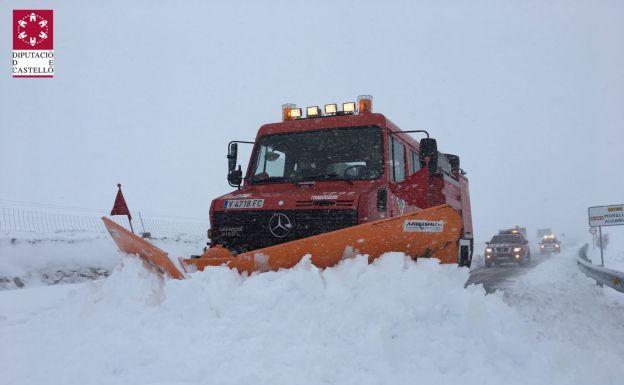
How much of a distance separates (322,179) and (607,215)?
500 inches

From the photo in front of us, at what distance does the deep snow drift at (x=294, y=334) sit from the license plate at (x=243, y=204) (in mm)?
1253

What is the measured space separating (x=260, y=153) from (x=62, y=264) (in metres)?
6.29

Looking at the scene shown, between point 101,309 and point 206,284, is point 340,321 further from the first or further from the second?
point 101,309

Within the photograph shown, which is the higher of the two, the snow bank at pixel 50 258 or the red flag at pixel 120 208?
the red flag at pixel 120 208

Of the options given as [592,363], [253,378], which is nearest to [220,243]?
[253,378]

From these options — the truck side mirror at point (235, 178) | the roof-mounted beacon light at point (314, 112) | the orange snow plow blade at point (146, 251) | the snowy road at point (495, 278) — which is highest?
the roof-mounted beacon light at point (314, 112)

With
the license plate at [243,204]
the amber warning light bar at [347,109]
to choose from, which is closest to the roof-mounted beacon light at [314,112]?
the amber warning light bar at [347,109]

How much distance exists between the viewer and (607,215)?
49.9 ft

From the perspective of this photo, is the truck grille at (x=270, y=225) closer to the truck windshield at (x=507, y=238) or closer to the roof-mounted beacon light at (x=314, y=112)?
the roof-mounted beacon light at (x=314, y=112)

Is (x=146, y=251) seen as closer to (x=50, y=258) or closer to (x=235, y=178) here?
(x=235, y=178)

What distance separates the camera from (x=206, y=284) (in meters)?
4.31

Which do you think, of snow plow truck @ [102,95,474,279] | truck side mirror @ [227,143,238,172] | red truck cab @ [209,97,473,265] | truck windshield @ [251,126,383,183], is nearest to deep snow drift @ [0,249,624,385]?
snow plow truck @ [102,95,474,279]

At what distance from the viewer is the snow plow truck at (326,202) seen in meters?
4.78

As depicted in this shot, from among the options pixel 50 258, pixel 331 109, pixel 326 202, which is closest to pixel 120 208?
pixel 50 258
